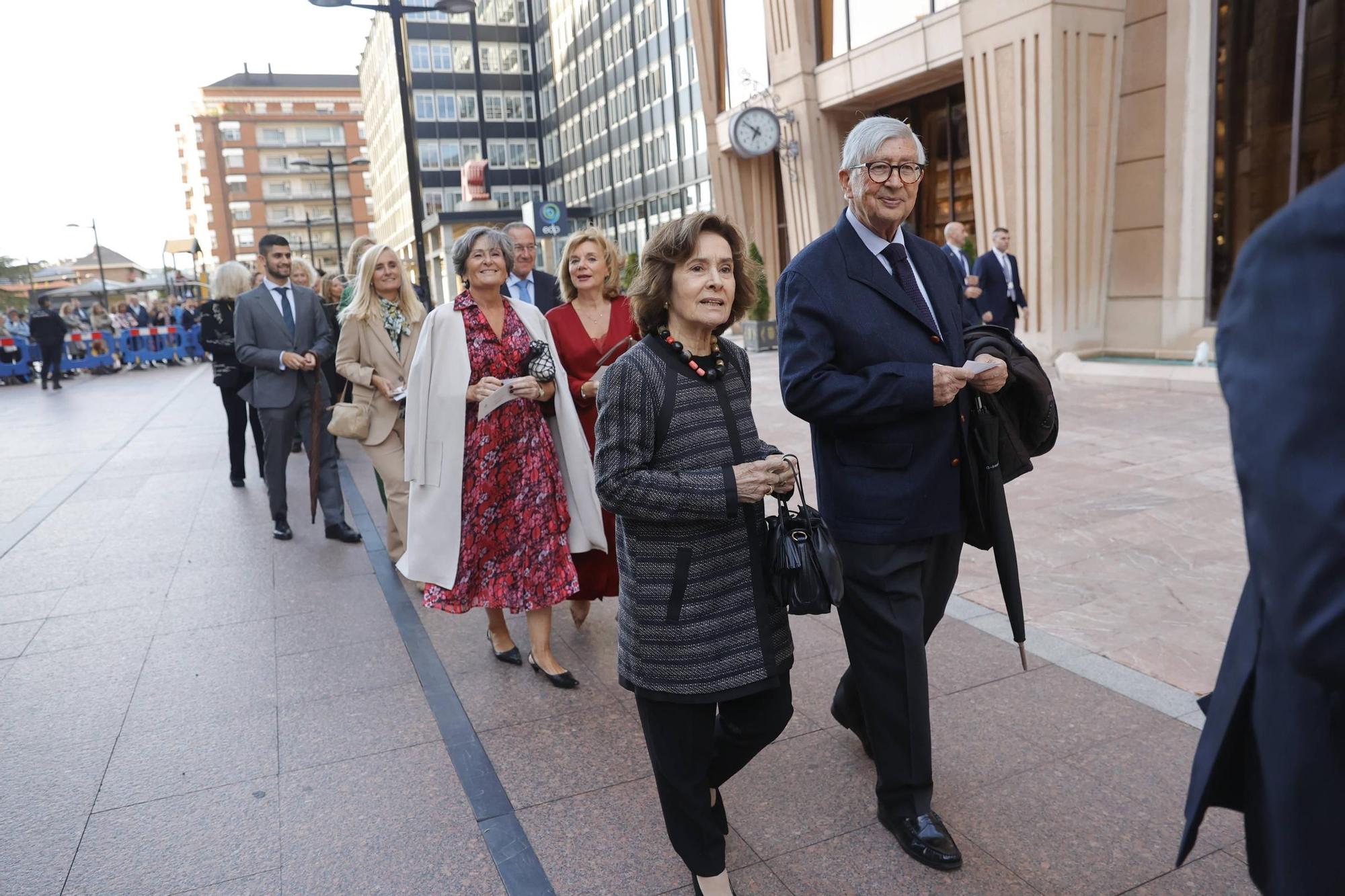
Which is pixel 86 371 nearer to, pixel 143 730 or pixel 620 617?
pixel 143 730

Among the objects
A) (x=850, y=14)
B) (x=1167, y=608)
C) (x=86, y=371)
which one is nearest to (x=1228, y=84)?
(x=850, y=14)

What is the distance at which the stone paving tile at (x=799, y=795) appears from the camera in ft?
9.75

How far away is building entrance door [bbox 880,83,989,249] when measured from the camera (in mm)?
17094

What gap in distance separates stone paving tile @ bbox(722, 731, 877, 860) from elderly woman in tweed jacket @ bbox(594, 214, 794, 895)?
16.4 inches

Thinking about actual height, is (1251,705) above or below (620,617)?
above

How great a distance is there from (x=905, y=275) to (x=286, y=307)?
18.0 ft

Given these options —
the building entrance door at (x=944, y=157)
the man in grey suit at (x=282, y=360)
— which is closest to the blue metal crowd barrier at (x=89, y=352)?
the building entrance door at (x=944, y=157)

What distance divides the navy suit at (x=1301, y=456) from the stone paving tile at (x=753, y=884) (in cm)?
175

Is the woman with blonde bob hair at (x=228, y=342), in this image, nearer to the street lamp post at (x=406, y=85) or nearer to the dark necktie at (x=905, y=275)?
the street lamp post at (x=406, y=85)

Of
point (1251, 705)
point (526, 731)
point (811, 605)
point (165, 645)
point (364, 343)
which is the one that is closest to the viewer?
point (1251, 705)

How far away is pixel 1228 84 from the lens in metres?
11.9

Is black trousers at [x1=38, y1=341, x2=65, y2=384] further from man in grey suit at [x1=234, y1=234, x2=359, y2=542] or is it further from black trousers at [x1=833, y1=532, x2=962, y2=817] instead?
black trousers at [x1=833, y1=532, x2=962, y2=817]

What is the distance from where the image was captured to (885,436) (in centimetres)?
278

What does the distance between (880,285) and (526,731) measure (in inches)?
87.9
